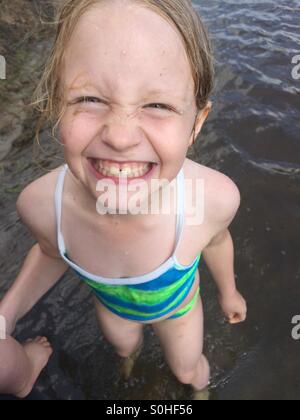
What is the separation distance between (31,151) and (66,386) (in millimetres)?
1916

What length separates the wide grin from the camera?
1.43m

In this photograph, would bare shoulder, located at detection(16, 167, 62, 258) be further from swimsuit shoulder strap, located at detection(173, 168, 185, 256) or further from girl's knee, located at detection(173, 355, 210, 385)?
girl's knee, located at detection(173, 355, 210, 385)

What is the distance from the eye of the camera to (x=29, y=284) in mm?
2143

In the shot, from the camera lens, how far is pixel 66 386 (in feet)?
8.09

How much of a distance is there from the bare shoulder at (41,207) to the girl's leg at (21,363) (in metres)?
0.56

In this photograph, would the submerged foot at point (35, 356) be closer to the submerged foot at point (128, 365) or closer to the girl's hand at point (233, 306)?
the submerged foot at point (128, 365)

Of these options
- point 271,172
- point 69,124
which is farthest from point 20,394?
point 271,172

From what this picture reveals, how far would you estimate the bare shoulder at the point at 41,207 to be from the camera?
1914 millimetres

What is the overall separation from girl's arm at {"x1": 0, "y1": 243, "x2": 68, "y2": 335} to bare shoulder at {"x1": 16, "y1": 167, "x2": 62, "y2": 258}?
203mm

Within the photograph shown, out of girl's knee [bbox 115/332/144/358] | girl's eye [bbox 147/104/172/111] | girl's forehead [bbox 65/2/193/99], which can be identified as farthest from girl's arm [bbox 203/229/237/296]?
girl's forehead [bbox 65/2/193/99]

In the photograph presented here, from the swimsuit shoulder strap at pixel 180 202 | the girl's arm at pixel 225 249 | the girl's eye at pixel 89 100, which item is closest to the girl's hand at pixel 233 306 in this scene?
the girl's arm at pixel 225 249

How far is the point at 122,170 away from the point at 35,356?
4.72 ft

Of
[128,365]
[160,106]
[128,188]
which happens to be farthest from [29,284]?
[160,106]

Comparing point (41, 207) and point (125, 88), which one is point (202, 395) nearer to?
point (41, 207)
